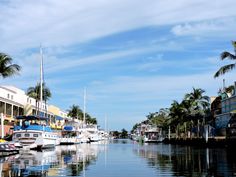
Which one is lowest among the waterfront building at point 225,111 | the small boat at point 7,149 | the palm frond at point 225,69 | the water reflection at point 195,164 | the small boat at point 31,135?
the water reflection at point 195,164

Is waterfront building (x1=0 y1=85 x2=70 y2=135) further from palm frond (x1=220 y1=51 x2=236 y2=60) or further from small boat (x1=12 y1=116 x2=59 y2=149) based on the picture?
palm frond (x1=220 y1=51 x2=236 y2=60)

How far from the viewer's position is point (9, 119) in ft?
260

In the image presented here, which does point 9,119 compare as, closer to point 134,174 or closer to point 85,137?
point 85,137

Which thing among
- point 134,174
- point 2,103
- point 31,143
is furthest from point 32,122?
point 134,174

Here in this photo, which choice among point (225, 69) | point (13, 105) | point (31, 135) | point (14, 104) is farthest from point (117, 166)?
point (14, 104)

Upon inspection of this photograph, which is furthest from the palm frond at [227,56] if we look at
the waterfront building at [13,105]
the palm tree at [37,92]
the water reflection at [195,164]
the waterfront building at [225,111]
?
the palm tree at [37,92]

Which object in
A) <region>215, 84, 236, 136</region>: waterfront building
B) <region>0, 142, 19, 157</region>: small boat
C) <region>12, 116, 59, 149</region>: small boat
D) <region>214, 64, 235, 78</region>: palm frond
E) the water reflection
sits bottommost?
the water reflection

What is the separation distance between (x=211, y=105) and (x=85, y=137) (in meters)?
36.1

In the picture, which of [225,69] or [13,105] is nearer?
[225,69]

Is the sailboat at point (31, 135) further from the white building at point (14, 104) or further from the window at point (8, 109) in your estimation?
the window at point (8, 109)

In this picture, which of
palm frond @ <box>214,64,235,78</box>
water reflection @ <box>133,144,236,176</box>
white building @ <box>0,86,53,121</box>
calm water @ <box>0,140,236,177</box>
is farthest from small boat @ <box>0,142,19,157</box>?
white building @ <box>0,86,53,121</box>

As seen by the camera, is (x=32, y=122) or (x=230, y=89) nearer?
(x=32, y=122)

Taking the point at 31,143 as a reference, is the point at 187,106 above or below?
above

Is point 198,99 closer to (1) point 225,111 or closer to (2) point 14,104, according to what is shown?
(1) point 225,111
